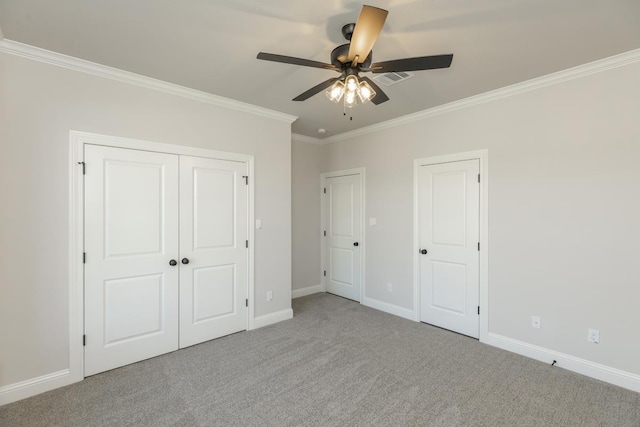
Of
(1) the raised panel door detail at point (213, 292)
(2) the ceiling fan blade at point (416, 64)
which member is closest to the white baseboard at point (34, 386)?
(1) the raised panel door detail at point (213, 292)

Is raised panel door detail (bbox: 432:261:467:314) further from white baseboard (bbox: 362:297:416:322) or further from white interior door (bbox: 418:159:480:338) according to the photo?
white baseboard (bbox: 362:297:416:322)

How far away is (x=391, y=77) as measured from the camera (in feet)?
9.02

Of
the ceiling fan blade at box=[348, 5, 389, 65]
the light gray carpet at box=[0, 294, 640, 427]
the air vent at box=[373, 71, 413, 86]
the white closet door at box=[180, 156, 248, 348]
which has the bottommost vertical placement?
the light gray carpet at box=[0, 294, 640, 427]

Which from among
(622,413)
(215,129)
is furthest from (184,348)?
(622,413)

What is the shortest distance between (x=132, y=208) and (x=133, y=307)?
947 mm

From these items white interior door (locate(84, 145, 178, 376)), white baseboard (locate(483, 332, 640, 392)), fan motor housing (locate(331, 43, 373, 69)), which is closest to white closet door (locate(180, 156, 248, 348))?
white interior door (locate(84, 145, 178, 376))

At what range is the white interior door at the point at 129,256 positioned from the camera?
2564 mm

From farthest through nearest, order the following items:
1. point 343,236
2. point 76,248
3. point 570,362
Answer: point 343,236 → point 570,362 → point 76,248

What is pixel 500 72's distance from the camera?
268cm

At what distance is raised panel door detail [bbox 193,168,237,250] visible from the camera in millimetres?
3154

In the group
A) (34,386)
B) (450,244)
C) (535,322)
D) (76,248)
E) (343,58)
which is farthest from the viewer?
(450,244)

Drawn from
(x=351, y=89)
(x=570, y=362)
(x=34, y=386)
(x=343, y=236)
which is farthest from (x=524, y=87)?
(x=34, y=386)

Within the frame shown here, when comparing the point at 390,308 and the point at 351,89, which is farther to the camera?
the point at 390,308

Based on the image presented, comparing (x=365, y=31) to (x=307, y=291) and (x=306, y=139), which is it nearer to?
(x=306, y=139)
